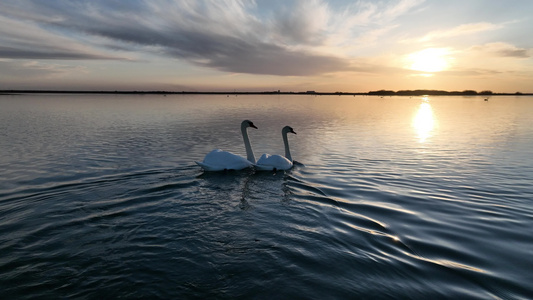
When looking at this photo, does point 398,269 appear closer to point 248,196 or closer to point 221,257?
point 221,257

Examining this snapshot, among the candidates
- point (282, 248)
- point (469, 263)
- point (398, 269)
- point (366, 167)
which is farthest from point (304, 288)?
point (366, 167)

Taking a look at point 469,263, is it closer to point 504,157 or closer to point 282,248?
point 282,248

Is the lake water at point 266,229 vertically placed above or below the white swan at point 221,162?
below

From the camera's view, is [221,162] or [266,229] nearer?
[266,229]

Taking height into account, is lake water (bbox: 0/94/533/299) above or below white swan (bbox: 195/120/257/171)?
below

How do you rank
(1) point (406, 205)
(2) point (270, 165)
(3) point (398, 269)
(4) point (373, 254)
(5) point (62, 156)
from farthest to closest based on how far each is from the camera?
(5) point (62, 156) < (2) point (270, 165) < (1) point (406, 205) < (4) point (373, 254) < (3) point (398, 269)

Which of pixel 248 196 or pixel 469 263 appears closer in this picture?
pixel 469 263

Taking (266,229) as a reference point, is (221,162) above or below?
above

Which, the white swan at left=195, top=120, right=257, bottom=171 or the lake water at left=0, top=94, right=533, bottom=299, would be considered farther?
the white swan at left=195, top=120, right=257, bottom=171

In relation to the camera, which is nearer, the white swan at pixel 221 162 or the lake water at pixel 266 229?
the lake water at pixel 266 229

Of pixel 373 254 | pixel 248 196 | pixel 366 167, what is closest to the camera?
pixel 373 254

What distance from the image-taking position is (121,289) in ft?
14.2

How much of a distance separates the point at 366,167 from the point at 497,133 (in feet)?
53.0

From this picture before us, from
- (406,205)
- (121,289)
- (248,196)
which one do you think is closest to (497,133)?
(406,205)
